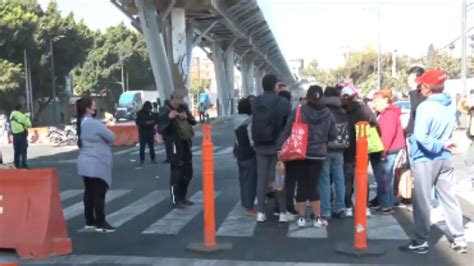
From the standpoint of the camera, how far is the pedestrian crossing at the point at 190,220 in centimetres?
820

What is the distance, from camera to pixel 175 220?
918cm

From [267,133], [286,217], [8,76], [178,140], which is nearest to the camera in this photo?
[267,133]

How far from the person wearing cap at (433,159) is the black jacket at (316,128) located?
1.45 m

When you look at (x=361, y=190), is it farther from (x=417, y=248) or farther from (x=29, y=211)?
(x=29, y=211)

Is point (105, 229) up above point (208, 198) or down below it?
below

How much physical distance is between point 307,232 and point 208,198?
1.62 m

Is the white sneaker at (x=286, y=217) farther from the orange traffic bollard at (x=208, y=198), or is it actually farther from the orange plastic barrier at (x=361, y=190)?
the orange plastic barrier at (x=361, y=190)

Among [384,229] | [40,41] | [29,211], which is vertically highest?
[40,41]

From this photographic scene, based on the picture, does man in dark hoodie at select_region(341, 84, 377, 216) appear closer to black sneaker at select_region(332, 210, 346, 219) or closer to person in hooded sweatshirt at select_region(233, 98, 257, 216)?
black sneaker at select_region(332, 210, 346, 219)

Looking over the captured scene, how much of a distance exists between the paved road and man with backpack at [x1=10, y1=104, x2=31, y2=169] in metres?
6.06

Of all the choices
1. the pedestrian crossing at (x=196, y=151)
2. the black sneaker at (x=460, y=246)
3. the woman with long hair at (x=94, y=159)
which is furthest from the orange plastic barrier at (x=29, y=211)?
the pedestrian crossing at (x=196, y=151)

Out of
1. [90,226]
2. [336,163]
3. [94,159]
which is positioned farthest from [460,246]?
[90,226]

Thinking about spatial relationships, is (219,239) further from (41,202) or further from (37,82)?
(37,82)

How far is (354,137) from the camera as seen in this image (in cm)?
925
